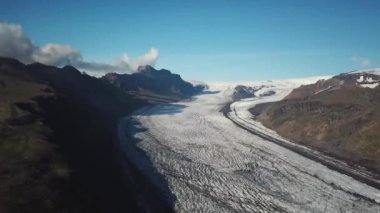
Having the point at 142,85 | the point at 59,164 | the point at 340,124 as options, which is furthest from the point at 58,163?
the point at 142,85

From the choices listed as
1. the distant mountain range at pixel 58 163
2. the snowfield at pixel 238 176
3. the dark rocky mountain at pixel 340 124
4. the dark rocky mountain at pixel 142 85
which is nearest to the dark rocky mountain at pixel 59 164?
the distant mountain range at pixel 58 163

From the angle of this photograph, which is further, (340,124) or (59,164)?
(340,124)

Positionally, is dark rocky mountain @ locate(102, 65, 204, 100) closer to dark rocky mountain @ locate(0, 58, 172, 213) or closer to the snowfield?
dark rocky mountain @ locate(0, 58, 172, 213)

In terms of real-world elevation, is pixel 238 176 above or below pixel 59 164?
below

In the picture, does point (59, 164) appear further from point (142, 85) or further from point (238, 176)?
point (142, 85)

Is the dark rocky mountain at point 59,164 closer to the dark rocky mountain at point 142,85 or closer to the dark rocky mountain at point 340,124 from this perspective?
the dark rocky mountain at point 340,124

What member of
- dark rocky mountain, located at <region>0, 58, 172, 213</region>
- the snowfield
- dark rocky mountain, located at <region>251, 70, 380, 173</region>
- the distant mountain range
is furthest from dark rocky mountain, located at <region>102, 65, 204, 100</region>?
the snowfield
